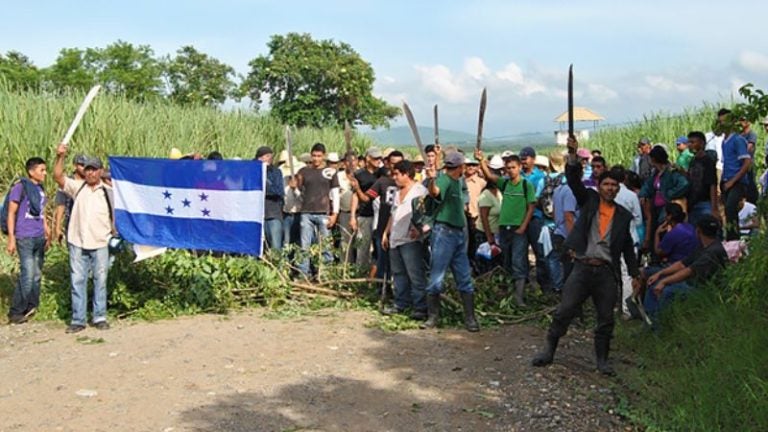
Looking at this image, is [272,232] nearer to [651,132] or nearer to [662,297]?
[662,297]

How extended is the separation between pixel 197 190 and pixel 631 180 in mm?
5142

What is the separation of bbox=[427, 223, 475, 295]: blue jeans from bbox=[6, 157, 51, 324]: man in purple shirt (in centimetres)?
455

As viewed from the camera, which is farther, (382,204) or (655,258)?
(382,204)

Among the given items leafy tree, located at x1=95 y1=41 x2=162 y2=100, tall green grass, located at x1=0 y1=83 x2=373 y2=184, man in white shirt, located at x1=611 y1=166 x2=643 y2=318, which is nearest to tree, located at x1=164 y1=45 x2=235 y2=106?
leafy tree, located at x1=95 y1=41 x2=162 y2=100

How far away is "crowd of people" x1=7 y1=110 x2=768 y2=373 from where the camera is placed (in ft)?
22.4

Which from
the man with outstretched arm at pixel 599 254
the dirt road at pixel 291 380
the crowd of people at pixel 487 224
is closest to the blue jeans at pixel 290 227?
the crowd of people at pixel 487 224

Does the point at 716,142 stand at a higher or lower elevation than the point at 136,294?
higher

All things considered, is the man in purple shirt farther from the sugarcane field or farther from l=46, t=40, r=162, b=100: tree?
l=46, t=40, r=162, b=100: tree

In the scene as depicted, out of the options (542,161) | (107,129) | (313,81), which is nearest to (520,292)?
(542,161)

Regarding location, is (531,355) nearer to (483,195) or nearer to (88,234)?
(483,195)

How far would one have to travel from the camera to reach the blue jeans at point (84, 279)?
8617mm

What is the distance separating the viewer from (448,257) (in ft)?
26.9

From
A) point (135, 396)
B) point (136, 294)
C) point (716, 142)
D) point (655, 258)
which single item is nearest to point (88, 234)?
point (136, 294)

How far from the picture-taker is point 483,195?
32.1 ft
